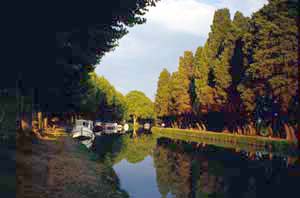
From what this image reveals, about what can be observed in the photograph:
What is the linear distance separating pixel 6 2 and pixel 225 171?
19386mm

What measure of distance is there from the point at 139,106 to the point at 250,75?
401 feet

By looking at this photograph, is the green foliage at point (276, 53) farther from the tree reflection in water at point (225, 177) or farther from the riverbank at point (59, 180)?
the riverbank at point (59, 180)

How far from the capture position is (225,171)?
24.7 meters

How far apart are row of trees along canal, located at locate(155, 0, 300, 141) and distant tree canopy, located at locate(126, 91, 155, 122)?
7474 centimetres

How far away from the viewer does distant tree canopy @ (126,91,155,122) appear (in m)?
162

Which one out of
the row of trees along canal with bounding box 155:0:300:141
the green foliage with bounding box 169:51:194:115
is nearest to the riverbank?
the row of trees along canal with bounding box 155:0:300:141

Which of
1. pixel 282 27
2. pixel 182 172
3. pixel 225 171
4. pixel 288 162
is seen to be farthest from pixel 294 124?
pixel 182 172

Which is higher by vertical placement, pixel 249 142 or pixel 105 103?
pixel 105 103

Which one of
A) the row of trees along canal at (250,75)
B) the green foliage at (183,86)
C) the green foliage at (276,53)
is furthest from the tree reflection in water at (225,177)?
the green foliage at (183,86)

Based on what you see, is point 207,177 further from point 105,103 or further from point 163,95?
point 105,103

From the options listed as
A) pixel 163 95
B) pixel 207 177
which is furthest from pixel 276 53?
pixel 163 95

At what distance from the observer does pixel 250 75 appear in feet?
141

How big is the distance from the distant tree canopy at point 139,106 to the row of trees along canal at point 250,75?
74.7 metres

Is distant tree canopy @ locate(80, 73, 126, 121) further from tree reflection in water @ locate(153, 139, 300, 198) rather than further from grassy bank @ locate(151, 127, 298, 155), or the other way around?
tree reflection in water @ locate(153, 139, 300, 198)
